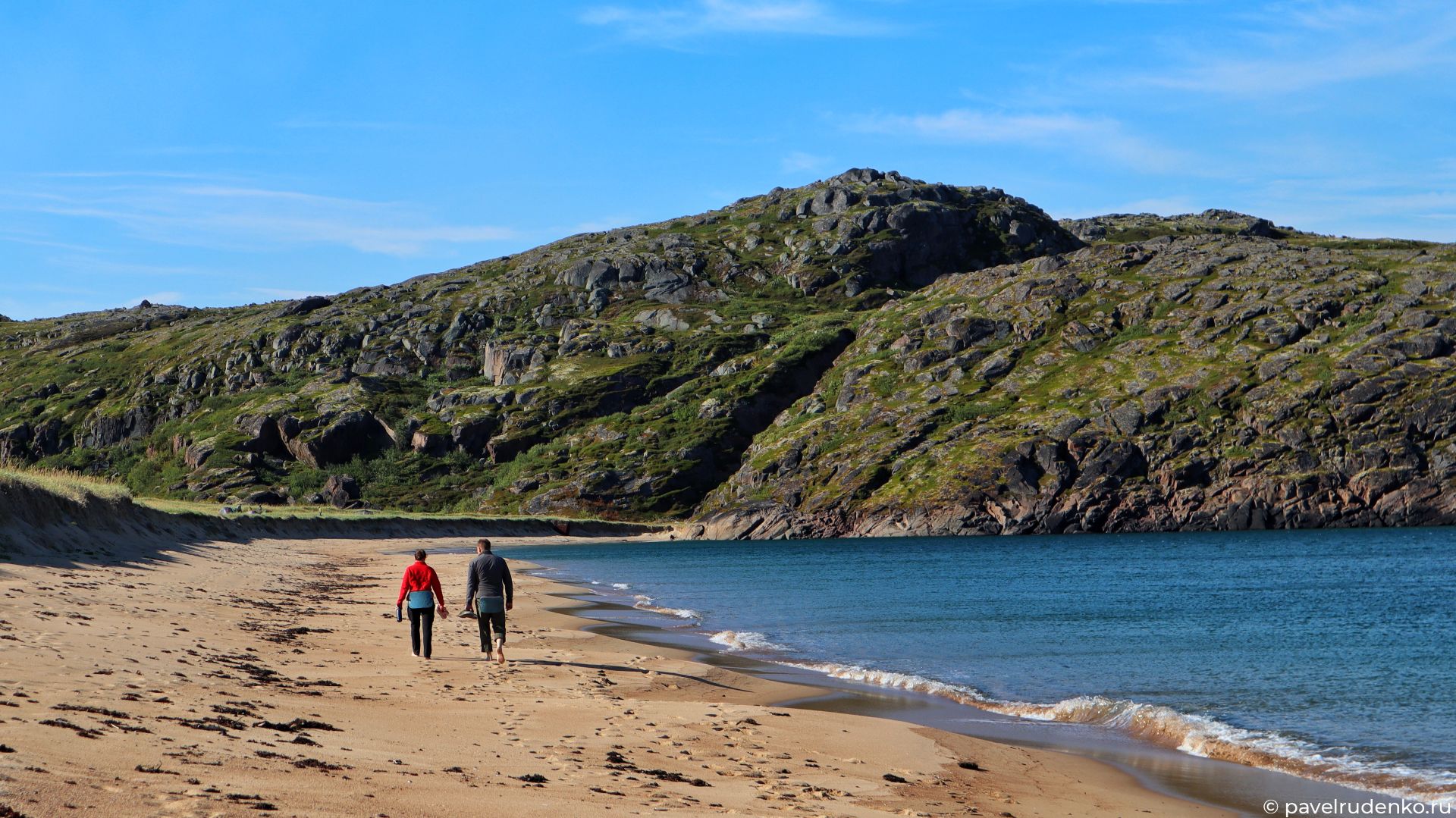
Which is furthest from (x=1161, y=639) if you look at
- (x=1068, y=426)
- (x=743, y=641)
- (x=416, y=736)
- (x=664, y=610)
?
(x=1068, y=426)

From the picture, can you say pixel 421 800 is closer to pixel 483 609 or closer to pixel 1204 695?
pixel 483 609

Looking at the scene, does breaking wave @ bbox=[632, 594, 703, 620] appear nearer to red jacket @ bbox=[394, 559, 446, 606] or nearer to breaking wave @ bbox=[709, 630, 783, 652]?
breaking wave @ bbox=[709, 630, 783, 652]

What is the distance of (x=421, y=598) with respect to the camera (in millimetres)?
22906

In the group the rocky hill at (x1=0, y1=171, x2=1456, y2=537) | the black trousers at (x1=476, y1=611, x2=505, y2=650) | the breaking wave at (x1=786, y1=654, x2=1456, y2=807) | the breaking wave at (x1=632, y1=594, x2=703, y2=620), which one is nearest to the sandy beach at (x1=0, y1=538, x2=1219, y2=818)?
the black trousers at (x1=476, y1=611, x2=505, y2=650)

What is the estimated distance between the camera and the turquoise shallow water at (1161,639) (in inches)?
728

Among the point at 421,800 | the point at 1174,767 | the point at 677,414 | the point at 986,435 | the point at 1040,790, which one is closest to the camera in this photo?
the point at 421,800

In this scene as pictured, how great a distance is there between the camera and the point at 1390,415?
130 meters

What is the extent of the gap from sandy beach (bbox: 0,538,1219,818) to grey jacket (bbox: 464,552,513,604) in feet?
5.04

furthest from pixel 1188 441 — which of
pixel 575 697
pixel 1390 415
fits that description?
pixel 575 697

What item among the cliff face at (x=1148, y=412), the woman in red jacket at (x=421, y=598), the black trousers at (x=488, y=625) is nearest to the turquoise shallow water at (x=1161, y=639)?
the black trousers at (x=488, y=625)

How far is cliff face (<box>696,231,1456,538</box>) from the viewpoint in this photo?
131 m

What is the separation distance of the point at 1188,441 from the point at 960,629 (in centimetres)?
11642

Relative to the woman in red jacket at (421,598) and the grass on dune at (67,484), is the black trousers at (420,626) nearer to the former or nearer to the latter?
the woman in red jacket at (421,598)

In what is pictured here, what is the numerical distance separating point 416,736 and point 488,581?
9.78 m
